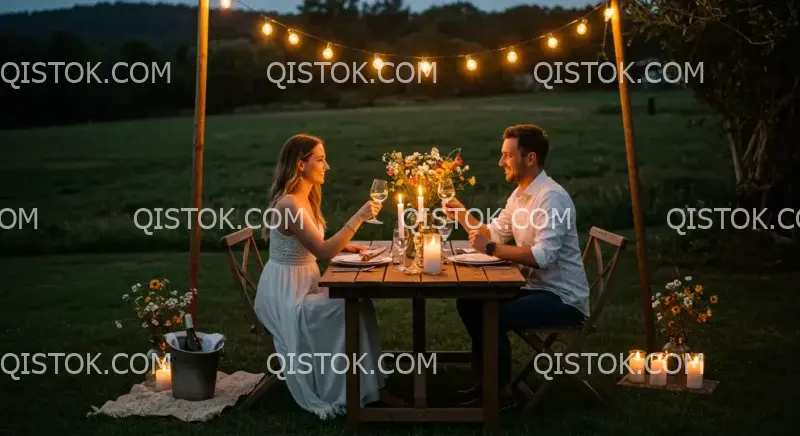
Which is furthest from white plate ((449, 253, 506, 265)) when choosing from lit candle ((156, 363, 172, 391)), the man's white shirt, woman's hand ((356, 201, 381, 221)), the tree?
the tree

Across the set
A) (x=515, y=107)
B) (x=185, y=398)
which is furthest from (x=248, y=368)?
(x=515, y=107)

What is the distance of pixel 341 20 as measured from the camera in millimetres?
9906

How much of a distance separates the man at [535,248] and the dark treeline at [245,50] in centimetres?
538

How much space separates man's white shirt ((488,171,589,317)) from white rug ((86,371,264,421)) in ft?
4.96

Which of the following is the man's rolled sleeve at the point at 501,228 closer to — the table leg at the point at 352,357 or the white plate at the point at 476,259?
the white plate at the point at 476,259

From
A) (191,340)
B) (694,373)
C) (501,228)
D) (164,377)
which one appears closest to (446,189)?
(501,228)

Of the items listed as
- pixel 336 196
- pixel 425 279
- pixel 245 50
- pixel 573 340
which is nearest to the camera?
pixel 425 279

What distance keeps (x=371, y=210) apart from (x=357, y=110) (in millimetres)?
5698

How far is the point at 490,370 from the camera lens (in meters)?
3.94

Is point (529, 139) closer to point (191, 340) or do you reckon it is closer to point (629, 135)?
point (629, 135)

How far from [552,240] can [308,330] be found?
1.14m

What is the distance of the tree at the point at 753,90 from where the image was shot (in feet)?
24.7

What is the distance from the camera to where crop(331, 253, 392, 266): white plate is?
4.17 metres

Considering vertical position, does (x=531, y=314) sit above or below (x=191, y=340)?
above
